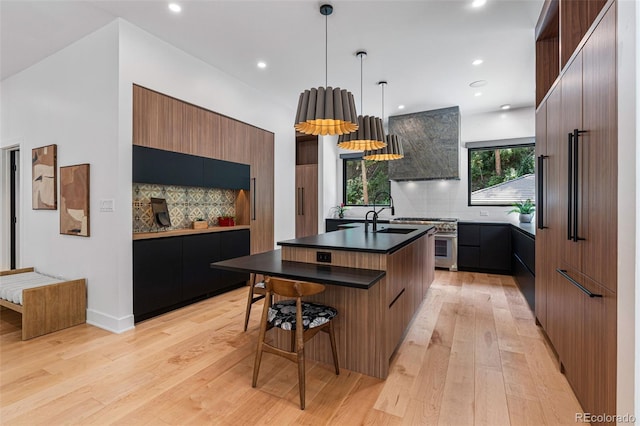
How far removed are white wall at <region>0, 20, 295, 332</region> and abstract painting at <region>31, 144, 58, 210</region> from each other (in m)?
0.10

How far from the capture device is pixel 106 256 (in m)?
2.98

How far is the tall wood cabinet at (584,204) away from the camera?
137 centimetres

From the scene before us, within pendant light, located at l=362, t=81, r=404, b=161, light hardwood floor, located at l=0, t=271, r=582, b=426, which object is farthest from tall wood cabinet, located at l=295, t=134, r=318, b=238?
light hardwood floor, located at l=0, t=271, r=582, b=426

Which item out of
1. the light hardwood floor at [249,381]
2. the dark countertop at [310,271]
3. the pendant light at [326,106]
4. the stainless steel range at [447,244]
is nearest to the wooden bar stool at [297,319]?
the dark countertop at [310,271]

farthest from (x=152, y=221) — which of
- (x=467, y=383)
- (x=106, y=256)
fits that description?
(x=467, y=383)

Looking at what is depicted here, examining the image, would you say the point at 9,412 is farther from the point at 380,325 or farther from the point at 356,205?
the point at 356,205

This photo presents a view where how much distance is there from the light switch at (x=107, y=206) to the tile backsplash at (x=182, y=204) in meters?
0.33

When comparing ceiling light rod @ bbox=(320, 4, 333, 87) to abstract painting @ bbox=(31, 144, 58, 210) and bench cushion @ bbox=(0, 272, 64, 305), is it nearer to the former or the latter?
abstract painting @ bbox=(31, 144, 58, 210)

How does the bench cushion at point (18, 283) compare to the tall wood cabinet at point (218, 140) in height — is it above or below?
below

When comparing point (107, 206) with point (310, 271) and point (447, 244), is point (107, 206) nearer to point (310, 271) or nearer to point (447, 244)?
point (310, 271)

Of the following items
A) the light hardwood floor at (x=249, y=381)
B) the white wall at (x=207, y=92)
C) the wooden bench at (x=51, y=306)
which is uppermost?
the white wall at (x=207, y=92)

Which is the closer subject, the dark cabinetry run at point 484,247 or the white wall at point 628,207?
the white wall at point 628,207

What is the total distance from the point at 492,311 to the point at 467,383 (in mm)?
1677

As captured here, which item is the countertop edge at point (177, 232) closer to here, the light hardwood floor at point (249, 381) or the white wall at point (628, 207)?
the light hardwood floor at point (249, 381)
